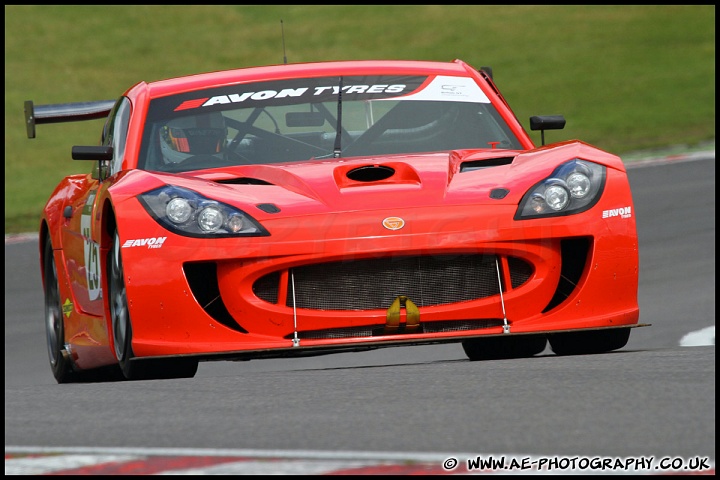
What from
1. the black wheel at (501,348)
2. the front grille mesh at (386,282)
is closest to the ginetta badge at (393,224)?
the front grille mesh at (386,282)

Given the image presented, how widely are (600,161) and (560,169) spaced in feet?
0.62

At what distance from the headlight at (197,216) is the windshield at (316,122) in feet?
2.89

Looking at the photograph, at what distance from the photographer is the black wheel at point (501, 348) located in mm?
6703

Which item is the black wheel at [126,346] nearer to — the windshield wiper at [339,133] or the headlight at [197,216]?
the headlight at [197,216]

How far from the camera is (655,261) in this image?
33.5 feet

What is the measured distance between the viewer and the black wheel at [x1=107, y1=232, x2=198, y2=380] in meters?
5.46

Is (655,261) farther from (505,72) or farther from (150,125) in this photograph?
(505,72)

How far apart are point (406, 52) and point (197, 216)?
23.5 metres

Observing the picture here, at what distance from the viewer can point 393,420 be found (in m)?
3.98

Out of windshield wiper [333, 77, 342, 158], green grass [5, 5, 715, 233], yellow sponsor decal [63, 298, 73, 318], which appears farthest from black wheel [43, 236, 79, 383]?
green grass [5, 5, 715, 233]

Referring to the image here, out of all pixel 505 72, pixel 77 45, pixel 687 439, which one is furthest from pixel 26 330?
pixel 77 45

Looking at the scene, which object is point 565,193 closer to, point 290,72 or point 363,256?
point 363,256

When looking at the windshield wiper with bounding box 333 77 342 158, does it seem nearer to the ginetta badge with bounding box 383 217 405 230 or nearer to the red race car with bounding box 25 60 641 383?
the red race car with bounding box 25 60 641 383

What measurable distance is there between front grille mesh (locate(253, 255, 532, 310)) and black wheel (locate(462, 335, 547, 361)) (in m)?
1.38
